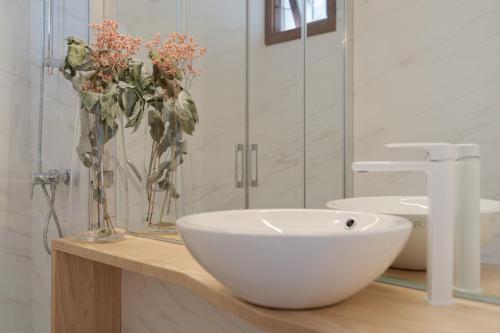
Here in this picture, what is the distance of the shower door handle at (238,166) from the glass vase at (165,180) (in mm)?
199

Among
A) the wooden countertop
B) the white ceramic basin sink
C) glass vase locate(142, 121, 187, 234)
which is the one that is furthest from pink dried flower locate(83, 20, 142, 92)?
the white ceramic basin sink

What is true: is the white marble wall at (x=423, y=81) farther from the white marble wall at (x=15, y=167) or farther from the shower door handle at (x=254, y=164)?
the white marble wall at (x=15, y=167)

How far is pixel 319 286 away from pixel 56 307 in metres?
1.16

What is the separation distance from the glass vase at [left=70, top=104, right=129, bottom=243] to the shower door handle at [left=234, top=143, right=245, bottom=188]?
407 mm

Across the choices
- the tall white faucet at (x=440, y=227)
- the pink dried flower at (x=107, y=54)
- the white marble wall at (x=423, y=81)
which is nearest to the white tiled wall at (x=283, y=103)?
the white marble wall at (x=423, y=81)

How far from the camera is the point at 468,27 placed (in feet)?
3.28

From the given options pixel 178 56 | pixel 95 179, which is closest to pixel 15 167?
pixel 95 179

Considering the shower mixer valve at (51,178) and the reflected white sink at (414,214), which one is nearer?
the reflected white sink at (414,214)

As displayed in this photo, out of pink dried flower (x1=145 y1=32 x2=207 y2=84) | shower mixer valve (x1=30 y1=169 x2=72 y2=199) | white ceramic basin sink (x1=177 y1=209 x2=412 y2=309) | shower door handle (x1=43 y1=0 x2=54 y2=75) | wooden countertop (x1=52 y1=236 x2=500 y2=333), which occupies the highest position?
shower door handle (x1=43 y1=0 x2=54 y2=75)

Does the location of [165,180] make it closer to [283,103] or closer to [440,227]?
[283,103]

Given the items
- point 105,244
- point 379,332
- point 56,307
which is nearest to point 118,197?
point 105,244

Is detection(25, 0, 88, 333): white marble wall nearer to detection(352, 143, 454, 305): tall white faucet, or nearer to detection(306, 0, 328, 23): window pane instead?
detection(306, 0, 328, 23): window pane

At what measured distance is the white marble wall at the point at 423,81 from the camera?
96 centimetres

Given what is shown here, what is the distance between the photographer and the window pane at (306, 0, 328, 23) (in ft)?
4.52
